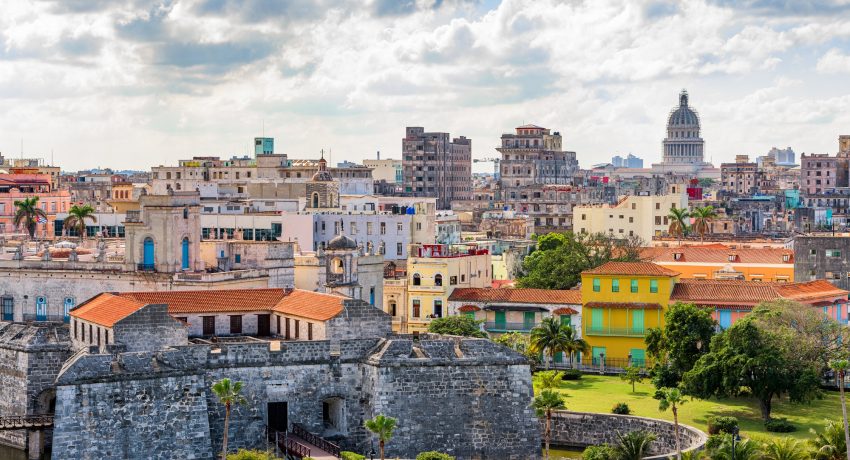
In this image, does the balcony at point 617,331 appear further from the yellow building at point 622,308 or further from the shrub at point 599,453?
the shrub at point 599,453

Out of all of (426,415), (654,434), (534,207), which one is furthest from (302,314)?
(534,207)

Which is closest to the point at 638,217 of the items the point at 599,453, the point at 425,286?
the point at 425,286

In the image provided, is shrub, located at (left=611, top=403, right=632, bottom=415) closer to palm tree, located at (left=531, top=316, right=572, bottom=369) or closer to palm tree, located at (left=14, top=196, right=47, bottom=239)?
palm tree, located at (left=531, top=316, right=572, bottom=369)

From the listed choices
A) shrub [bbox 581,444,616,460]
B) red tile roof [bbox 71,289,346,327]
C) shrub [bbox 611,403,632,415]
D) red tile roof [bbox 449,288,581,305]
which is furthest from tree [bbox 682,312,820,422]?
red tile roof [bbox 449,288,581,305]

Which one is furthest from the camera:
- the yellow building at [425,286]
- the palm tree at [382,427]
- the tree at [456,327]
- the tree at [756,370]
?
the yellow building at [425,286]

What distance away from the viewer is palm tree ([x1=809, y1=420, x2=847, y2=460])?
178 feet

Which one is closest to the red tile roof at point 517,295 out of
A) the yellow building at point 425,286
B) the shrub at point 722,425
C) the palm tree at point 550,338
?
the yellow building at point 425,286

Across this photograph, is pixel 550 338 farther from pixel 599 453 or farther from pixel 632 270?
pixel 599 453

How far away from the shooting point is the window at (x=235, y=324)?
214 ft

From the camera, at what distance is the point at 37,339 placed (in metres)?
63.8

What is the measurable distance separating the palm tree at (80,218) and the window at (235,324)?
43.1 m

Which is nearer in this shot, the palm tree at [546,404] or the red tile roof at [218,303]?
the palm tree at [546,404]

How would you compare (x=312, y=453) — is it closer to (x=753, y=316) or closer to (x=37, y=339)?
(x=37, y=339)

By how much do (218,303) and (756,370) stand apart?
2426 cm
